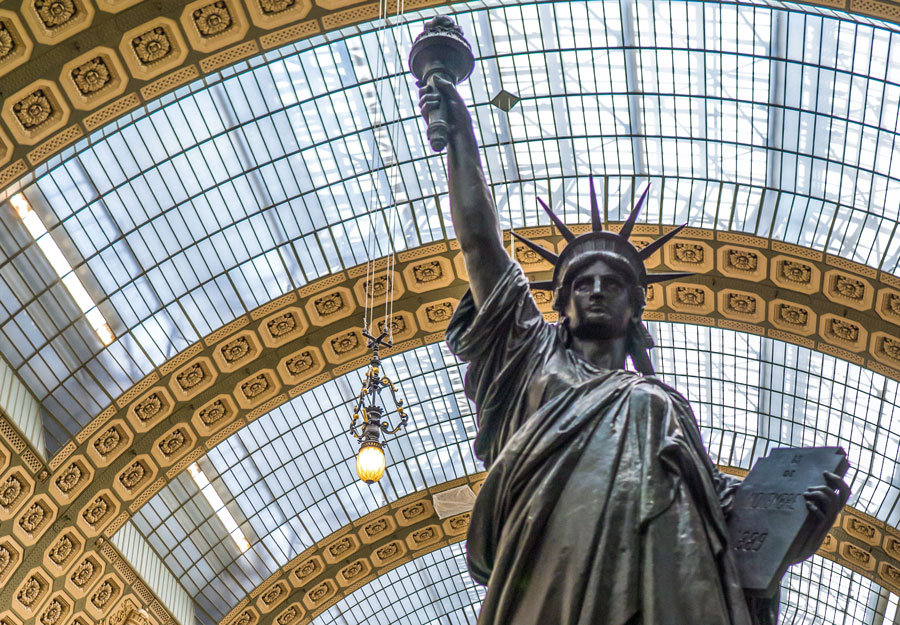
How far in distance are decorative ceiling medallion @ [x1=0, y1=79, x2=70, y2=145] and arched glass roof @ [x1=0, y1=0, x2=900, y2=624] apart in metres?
2.08

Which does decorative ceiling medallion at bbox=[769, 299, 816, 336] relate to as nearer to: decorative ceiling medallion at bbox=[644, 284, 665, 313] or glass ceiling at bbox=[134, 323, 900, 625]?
decorative ceiling medallion at bbox=[644, 284, 665, 313]

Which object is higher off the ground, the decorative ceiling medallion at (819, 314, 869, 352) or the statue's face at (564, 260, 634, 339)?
the decorative ceiling medallion at (819, 314, 869, 352)

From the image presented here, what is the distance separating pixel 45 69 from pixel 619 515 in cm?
2099

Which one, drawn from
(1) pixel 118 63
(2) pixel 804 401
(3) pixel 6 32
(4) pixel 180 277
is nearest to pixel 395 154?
(4) pixel 180 277

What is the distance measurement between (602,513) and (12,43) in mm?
20788

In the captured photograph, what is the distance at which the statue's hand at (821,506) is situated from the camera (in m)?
3.81

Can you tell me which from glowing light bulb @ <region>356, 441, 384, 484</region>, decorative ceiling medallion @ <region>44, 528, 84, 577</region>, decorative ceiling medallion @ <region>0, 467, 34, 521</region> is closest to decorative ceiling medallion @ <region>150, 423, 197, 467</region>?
decorative ceiling medallion @ <region>44, 528, 84, 577</region>

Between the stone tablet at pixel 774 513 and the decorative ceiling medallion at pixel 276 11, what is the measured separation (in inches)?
781

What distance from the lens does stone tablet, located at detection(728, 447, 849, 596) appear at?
3648 mm

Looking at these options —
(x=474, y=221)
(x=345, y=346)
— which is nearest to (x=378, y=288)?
(x=345, y=346)

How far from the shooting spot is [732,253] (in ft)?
96.4

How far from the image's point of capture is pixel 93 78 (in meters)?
22.3

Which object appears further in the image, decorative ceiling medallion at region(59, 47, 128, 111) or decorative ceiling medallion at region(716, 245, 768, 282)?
decorative ceiling medallion at region(716, 245, 768, 282)

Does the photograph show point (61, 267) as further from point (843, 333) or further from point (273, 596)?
point (843, 333)
